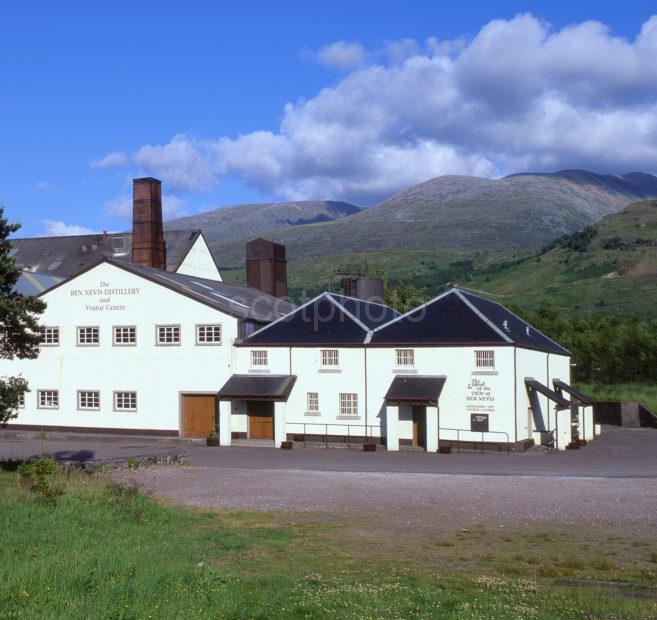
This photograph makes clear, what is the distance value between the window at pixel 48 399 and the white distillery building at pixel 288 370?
52 mm

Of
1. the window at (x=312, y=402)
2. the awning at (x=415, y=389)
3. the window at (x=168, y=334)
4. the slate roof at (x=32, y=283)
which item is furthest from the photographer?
the slate roof at (x=32, y=283)

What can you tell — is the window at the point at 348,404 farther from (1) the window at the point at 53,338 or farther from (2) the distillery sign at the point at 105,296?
(1) the window at the point at 53,338

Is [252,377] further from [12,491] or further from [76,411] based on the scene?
[12,491]

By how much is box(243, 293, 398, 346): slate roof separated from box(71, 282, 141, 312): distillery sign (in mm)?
7049

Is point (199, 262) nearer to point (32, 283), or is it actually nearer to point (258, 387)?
point (32, 283)

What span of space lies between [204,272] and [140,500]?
4913cm

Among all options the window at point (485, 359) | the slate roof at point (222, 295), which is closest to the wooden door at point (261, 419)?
the slate roof at point (222, 295)

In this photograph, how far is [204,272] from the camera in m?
66.3

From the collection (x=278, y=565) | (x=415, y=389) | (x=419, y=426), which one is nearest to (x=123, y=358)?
(x=415, y=389)

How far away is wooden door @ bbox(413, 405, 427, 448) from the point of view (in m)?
37.2

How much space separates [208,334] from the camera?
41.5m

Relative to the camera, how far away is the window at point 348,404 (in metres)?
38.7

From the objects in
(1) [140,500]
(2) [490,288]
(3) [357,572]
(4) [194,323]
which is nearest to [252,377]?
(4) [194,323]

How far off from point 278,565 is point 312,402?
26.0 m
